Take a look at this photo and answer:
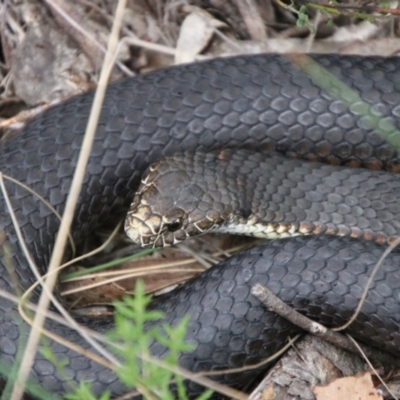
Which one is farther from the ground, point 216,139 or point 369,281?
point 216,139

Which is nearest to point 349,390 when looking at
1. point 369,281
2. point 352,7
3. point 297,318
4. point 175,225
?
point 297,318

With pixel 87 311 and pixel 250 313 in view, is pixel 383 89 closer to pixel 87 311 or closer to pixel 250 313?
pixel 250 313

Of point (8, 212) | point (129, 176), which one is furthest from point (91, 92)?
point (8, 212)

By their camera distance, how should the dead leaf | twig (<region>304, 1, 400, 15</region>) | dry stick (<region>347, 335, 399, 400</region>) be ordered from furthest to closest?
1. the dead leaf
2. twig (<region>304, 1, 400, 15</region>)
3. dry stick (<region>347, 335, 399, 400</region>)

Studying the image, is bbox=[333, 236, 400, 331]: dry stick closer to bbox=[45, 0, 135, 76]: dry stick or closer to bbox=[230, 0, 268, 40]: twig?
bbox=[230, 0, 268, 40]: twig

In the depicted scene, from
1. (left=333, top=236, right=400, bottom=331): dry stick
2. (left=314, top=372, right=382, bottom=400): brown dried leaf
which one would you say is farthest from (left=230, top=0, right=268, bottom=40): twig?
(left=314, top=372, right=382, bottom=400): brown dried leaf

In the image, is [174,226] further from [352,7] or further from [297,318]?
[352,7]

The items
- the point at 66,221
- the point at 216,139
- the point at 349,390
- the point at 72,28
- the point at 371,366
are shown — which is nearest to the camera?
the point at 66,221
